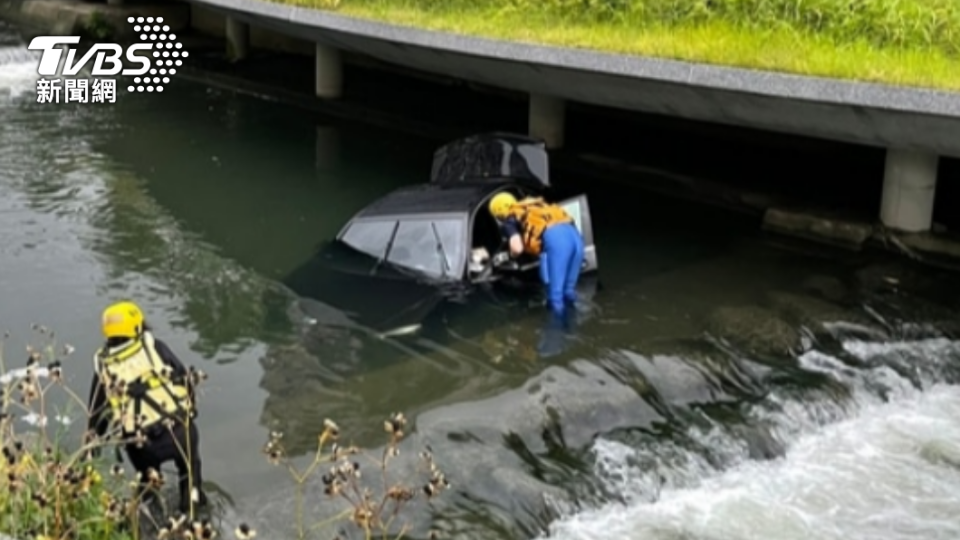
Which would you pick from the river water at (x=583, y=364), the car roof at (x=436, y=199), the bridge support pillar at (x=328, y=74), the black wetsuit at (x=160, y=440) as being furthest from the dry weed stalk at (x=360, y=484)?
the bridge support pillar at (x=328, y=74)

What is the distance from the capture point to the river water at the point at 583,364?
28.0ft

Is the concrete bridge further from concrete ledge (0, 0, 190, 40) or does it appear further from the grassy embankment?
concrete ledge (0, 0, 190, 40)

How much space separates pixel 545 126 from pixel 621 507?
926 centimetres

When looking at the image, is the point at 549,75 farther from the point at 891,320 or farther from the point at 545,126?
the point at 891,320

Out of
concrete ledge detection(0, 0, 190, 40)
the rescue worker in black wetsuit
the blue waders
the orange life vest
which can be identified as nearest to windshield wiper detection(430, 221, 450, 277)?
the orange life vest

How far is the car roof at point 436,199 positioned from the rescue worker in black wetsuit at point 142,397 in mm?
5184

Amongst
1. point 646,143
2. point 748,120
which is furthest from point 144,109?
point 748,120

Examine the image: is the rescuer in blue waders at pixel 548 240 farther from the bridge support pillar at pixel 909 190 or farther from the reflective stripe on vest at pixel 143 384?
the reflective stripe on vest at pixel 143 384

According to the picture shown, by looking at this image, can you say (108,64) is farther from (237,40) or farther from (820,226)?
(820,226)

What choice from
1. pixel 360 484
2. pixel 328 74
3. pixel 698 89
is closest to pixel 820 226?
pixel 698 89

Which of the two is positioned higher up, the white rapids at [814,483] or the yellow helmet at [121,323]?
the yellow helmet at [121,323]

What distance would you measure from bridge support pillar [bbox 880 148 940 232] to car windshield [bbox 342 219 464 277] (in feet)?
16.4

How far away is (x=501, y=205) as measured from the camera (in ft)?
38.0

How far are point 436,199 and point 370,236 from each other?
0.76 m
